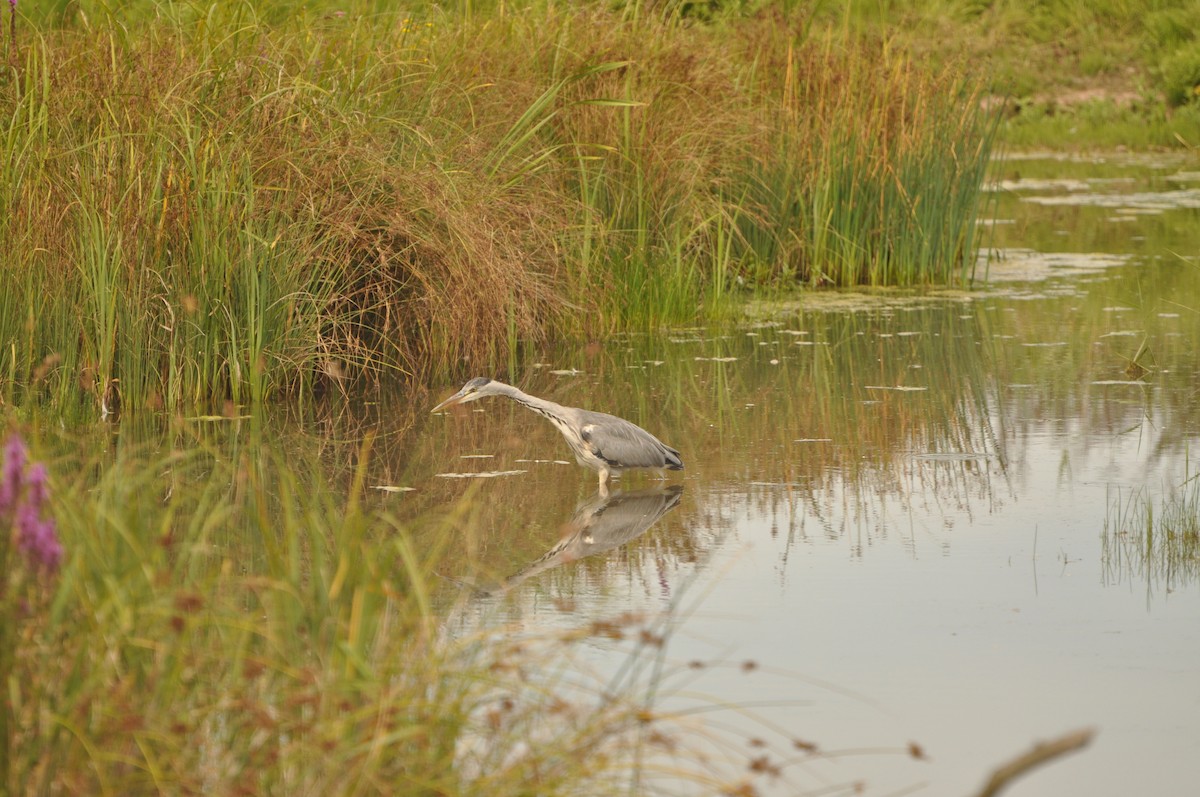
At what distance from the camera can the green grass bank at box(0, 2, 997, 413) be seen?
6805mm

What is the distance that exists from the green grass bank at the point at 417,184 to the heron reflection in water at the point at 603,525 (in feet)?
→ 5.33

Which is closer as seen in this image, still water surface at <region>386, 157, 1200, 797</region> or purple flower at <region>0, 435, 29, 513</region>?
purple flower at <region>0, 435, 29, 513</region>

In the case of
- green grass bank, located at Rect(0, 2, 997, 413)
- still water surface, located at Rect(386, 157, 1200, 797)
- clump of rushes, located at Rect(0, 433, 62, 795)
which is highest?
green grass bank, located at Rect(0, 2, 997, 413)

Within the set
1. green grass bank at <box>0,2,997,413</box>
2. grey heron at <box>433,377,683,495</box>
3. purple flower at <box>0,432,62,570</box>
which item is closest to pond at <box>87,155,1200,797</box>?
grey heron at <box>433,377,683,495</box>

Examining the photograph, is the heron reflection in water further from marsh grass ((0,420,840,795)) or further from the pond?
marsh grass ((0,420,840,795))

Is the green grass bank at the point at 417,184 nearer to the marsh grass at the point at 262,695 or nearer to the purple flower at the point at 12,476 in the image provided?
the marsh grass at the point at 262,695

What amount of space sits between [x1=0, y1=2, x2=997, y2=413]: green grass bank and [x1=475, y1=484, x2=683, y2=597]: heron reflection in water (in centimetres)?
162

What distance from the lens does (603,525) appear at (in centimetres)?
539

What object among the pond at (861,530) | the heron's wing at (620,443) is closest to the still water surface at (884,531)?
the pond at (861,530)

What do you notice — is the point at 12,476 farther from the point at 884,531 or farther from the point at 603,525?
the point at 884,531

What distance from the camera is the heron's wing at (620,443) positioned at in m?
5.75

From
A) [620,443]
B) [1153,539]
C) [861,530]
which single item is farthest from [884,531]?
[620,443]

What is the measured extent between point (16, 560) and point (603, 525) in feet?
9.03

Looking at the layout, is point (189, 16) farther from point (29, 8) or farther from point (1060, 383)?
point (1060, 383)
